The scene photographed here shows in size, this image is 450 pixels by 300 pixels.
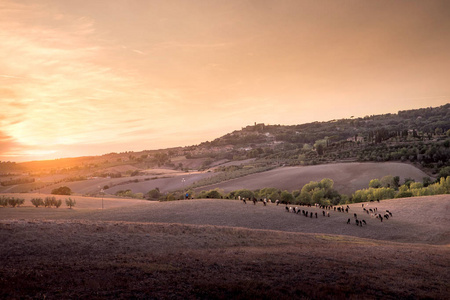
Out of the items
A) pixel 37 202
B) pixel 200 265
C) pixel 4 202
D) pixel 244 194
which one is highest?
pixel 4 202

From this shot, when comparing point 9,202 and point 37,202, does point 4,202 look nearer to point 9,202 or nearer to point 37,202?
point 9,202

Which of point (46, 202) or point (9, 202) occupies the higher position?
point (9, 202)

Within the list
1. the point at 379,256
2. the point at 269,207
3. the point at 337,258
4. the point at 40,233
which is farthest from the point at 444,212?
the point at 40,233

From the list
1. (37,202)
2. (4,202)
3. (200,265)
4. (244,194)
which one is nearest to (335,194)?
(244,194)

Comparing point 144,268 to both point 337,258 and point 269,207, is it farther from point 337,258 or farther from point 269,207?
point 269,207

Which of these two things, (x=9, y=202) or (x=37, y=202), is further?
(x=37, y=202)

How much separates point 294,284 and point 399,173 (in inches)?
3572

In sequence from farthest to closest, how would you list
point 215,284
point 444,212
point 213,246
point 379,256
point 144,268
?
1. point 444,212
2. point 213,246
3. point 379,256
4. point 144,268
5. point 215,284

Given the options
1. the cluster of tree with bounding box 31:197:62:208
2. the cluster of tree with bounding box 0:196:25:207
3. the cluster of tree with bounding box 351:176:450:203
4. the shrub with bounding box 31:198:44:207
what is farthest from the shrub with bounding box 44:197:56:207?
the cluster of tree with bounding box 351:176:450:203

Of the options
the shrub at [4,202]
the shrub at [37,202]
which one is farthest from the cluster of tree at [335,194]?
the shrub at [4,202]

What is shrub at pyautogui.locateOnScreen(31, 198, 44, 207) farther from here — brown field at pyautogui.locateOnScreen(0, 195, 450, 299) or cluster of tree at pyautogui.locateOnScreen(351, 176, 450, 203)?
cluster of tree at pyautogui.locateOnScreen(351, 176, 450, 203)

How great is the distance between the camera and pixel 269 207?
156ft

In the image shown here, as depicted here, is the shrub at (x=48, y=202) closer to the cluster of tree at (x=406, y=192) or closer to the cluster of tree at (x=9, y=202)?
the cluster of tree at (x=9, y=202)

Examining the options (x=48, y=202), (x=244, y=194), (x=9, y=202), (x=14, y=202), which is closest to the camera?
(x=9, y=202)
